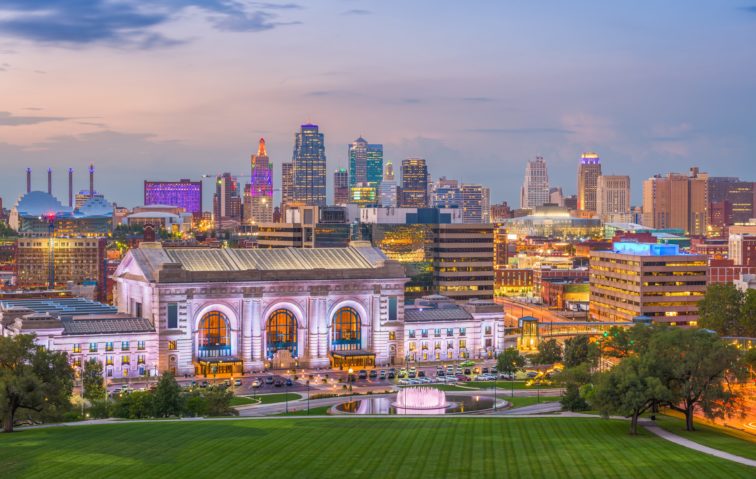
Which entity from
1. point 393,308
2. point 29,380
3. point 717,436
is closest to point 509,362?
point 393,308

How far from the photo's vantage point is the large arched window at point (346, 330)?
184125 mm

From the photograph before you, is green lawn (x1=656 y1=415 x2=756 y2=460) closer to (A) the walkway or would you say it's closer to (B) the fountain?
(A) the walkway

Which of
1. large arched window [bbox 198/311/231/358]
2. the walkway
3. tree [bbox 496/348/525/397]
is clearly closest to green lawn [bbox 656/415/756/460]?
the walkway

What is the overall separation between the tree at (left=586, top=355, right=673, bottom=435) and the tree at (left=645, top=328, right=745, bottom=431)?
4.99 ft

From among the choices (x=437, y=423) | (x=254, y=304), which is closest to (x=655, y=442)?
(x=437, y=423)

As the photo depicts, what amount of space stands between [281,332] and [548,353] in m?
42.0

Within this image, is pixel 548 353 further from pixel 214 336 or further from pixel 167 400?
pixel 167 400

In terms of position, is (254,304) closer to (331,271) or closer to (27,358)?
(331,271)

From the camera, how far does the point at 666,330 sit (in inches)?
4358

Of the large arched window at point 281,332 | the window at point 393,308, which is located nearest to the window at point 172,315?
the large arched window at point 281,332

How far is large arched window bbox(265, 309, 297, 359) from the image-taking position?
179375 millimetres

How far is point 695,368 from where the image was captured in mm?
101625

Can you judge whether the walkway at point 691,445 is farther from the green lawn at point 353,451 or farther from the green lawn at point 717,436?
the green lawn at point 353,451

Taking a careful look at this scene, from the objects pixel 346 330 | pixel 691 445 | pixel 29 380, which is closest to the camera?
pixel 691 445
